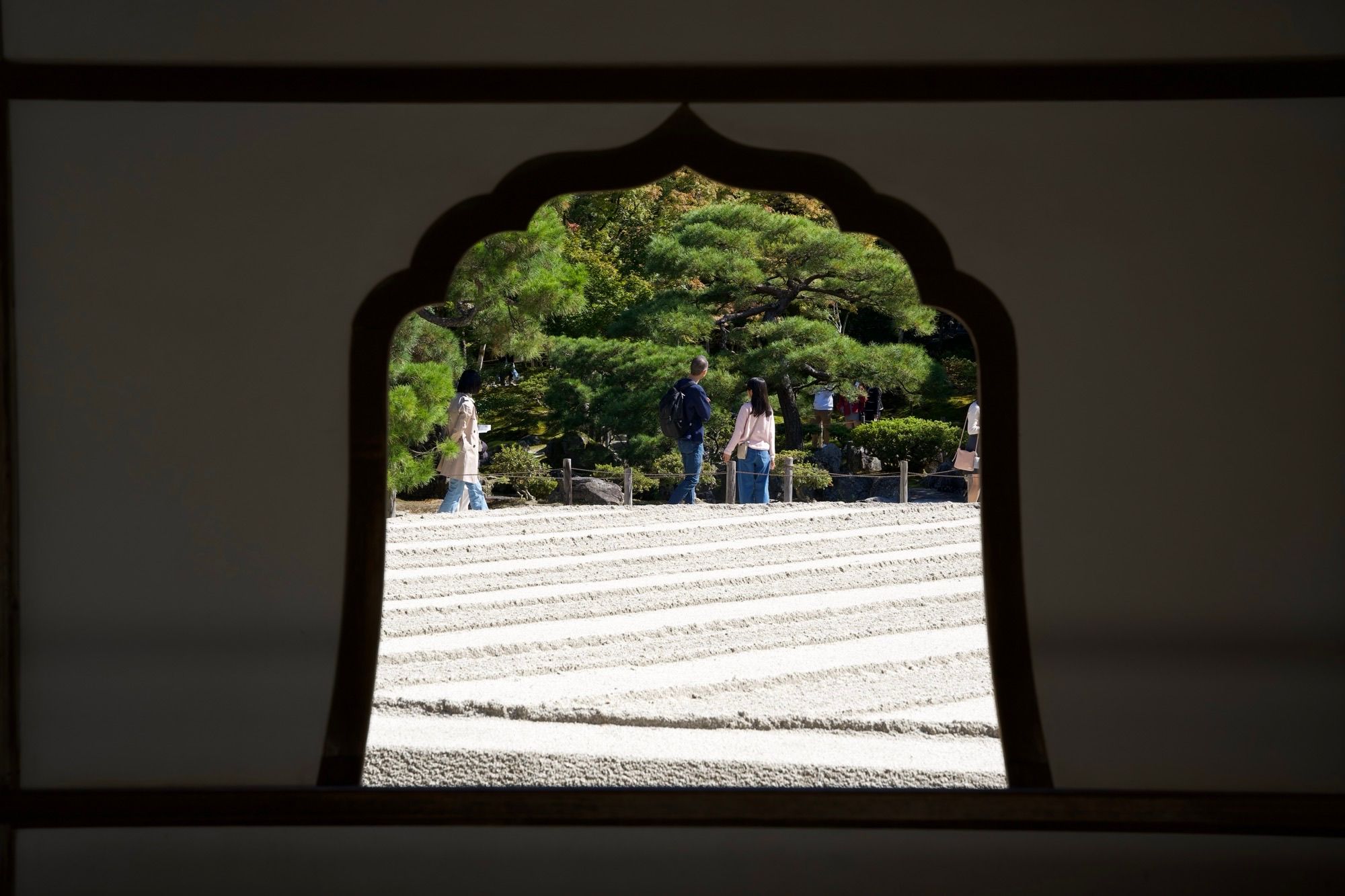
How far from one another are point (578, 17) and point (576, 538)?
Result: 527 cm

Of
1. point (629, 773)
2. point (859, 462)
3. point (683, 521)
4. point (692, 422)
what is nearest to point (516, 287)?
point (692, 422)

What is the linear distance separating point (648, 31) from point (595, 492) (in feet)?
28.4

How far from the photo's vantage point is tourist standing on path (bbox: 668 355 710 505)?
8039 millimetres

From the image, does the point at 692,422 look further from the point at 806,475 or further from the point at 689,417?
the point at 806,475

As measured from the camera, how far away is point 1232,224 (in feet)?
7.88

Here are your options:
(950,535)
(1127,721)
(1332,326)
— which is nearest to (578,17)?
(1332,326)

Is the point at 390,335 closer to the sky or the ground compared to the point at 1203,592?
closer to the sky

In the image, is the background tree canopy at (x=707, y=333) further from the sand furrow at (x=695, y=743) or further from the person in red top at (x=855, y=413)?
the sand furrow at (x=695, y=743)

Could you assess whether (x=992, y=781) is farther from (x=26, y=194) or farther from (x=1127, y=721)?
(x=26, y=194)

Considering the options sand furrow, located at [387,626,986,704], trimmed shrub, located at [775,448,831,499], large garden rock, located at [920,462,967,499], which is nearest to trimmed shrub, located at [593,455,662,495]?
trimmed shrub, located at [775,448,831,499]

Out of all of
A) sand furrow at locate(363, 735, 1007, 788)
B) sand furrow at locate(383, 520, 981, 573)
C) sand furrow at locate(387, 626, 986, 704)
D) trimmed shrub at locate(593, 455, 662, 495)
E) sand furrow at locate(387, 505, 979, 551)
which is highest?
trimmed shrub at locate(593, 455, 662, 495)

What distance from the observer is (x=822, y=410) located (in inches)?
529

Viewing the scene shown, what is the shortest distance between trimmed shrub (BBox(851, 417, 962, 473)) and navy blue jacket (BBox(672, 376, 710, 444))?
4868 mm

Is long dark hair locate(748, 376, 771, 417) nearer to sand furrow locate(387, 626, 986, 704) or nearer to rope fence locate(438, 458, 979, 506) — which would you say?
rope fence locate(438, 458, 979, 506)
